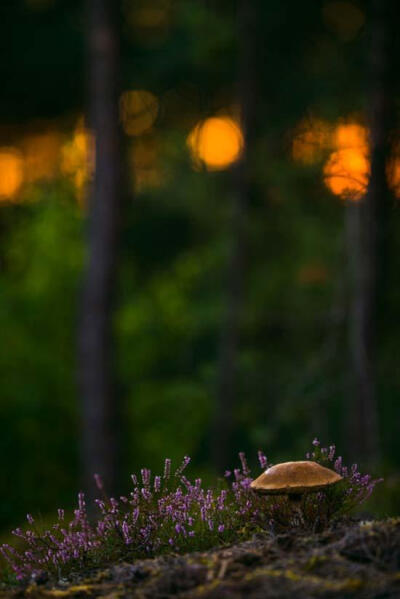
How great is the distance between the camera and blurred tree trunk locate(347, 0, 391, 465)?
37.3ft

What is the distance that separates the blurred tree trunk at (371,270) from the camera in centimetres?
1137

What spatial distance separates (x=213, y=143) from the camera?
2162 cm

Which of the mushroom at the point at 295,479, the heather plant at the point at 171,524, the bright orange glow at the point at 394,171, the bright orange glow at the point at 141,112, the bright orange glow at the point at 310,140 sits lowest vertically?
the heather plant at the point at 171,524

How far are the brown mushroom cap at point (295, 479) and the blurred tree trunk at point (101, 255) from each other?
9.02m

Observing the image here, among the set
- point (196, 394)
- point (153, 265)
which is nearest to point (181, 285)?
point (153, 265)

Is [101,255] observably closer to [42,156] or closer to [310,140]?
[310,140]

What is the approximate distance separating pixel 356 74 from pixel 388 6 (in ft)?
11.1

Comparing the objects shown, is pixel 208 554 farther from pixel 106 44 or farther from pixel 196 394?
pixel 196 394

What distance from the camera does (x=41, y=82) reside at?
67.1 feet

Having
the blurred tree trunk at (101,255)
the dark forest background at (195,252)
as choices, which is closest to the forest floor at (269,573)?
the dark forest background at (195,252)

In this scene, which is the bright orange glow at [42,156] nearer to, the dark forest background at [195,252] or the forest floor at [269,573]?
the dark forest background at [195,252]

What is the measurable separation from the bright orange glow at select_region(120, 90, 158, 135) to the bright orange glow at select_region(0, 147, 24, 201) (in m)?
3.79

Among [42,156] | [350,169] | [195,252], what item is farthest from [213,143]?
[350,169]

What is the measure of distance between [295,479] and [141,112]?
783 inches
